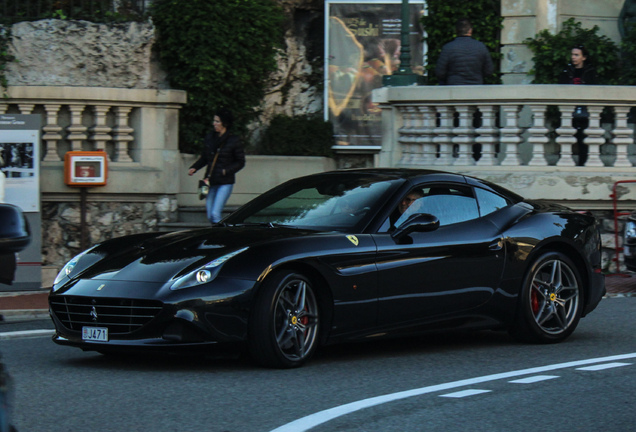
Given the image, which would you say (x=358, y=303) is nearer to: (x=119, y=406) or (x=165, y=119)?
(x=119, y=406)

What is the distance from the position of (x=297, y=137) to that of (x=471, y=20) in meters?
3.39

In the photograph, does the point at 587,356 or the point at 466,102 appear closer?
the point at 587,356

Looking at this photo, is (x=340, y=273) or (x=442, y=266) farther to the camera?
(x=442, y=266)

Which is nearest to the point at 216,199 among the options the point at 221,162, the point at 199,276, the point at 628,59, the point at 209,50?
the point at 221,162

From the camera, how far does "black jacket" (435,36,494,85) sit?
15.2 meters

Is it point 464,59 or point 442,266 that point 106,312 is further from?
point 464,59

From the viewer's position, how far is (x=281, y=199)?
9227 mm

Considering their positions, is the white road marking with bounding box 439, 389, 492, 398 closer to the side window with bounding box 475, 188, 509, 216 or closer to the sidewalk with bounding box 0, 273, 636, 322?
the side window with bounding box 475, 188, 509, 216

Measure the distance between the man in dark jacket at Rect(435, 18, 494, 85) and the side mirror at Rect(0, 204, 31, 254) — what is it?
38.2 ft

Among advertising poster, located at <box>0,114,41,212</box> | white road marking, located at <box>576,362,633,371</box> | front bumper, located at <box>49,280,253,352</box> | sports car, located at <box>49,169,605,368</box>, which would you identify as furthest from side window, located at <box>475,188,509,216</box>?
advertising poster, located at <box>0,114,41,212</box>

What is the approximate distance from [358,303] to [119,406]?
7.06 feet

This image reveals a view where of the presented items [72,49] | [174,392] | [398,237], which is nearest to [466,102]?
[72,49]

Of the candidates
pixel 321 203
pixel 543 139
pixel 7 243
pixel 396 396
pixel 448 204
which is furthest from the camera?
pixel 543 139

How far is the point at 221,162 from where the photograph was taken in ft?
48.0
